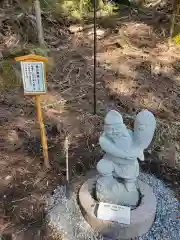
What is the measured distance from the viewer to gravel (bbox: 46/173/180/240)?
2.54 m

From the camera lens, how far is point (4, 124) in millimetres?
3668

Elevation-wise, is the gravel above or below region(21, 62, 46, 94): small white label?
below

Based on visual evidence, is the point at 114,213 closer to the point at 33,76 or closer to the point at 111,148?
the point at 111,148

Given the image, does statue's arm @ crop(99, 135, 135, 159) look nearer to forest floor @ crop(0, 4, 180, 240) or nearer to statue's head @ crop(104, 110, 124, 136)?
statue's head @ crop(104, 110, 124, 136)

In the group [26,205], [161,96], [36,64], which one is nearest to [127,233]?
[26,205]

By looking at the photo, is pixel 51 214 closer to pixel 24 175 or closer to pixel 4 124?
pixel 24 175

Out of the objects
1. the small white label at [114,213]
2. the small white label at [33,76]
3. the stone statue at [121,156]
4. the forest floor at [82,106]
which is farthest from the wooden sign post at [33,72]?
the small white label at [114,213]

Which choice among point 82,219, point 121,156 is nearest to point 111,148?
point 121,156

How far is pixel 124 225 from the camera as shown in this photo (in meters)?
2.44

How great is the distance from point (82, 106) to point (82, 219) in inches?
64.8

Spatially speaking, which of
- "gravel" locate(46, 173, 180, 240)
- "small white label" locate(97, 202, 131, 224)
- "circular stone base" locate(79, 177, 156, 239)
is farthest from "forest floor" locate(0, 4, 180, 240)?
"small white label" locate(97, 202, 131, 224)

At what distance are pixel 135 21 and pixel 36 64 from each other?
11.9 feet

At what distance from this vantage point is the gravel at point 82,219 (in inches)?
99.9

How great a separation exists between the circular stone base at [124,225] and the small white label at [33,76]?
905 mm
